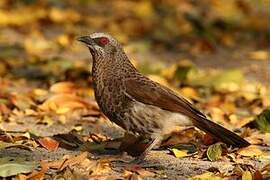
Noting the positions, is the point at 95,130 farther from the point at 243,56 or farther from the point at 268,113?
the point at 243,56

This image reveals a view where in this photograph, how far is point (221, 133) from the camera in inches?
247

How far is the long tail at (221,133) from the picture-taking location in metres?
6.25

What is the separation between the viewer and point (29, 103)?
837cm

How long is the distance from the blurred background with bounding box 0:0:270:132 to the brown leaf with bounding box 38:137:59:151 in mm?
1348

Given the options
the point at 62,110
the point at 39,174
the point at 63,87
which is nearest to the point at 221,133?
the point at 39,174

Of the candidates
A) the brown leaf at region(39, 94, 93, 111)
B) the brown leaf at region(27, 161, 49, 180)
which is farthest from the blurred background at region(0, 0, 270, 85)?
the brown leaf at region(27, 161, 49, 180)

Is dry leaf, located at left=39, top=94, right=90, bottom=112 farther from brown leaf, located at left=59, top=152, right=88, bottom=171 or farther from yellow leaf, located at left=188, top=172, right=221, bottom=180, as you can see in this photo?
yellow leaf, located at left=188, top=172, right=221, bottom=180

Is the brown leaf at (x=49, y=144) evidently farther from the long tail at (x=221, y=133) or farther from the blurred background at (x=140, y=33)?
the blurred background at (x=140, y=33)

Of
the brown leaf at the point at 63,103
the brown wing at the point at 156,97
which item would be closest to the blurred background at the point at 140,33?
the brown leaf at the point at 63,103

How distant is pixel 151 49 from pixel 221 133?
20.2 ft

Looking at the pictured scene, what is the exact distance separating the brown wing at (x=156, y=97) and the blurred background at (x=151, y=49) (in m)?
1.54

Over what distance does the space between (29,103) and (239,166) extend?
124 inches

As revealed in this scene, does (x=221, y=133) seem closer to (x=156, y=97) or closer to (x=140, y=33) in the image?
(x=156, y=97)

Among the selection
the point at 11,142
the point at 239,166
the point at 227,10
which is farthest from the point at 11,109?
the point at 227,10
